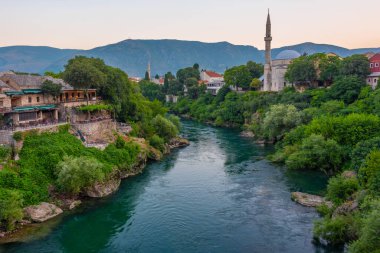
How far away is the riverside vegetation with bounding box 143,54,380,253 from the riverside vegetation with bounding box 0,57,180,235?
57.6 feet

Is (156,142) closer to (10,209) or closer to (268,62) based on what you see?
(10,209)

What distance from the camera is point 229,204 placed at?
1217 inches

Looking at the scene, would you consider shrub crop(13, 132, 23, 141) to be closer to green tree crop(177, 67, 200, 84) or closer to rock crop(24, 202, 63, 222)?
rock crop(24, 202, 63, 222)

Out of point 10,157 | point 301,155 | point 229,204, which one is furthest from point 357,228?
point 10,157

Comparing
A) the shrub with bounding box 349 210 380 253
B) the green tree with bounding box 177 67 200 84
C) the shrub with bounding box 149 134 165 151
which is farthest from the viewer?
the green tree with bounding box 177 67 200 84

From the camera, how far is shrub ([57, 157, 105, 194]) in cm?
3008

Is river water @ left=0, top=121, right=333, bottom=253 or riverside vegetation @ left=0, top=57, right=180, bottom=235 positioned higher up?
riverside vegetation @ left=0, top=57, right=180, bottom=235

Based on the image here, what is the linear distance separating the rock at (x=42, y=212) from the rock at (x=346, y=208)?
20298 millimetres

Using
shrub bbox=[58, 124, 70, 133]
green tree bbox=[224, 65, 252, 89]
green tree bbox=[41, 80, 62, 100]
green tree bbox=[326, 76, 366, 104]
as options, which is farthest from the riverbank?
green tree bbox=[224, 65, 252, 89]

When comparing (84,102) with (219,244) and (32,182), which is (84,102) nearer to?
(32,182)

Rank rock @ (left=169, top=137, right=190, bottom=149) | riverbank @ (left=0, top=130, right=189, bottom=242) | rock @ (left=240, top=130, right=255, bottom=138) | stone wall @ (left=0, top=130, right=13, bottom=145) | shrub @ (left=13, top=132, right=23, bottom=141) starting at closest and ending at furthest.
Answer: riverbank @ (left=0, top=130, right=189, bottom=242) → shrub @ (left=13, top=132, right=23, bottom=141) → stone wall @ (left=0, top=130, right=13, bottom=145) → rock @ (left=169, top=137, right=190, bottom=149) → rock @ (left=240, top=130, right=255, bottom=138)

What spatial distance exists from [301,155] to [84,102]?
26950mm

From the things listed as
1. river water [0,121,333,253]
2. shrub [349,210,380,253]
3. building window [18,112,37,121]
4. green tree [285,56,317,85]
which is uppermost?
green tree [285,56,317,85]

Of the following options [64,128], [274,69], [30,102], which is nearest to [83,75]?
[30,102]
